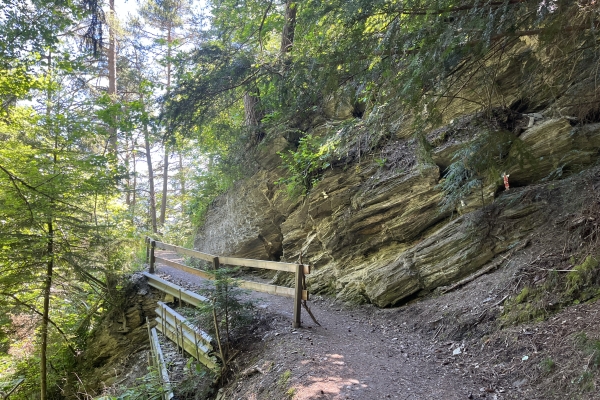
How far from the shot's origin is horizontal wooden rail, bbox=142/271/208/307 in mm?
7131

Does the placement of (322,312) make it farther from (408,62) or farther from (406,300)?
(408,62)

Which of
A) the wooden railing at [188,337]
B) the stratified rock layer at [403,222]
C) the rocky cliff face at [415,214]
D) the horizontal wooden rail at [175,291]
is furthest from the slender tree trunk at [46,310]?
the rocky cliff face at [415,214]

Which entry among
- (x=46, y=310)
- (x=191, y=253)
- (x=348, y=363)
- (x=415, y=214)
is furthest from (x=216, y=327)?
(x=46, y=310)

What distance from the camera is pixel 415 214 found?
296 inches

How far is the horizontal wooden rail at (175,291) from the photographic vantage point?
23.4 feet

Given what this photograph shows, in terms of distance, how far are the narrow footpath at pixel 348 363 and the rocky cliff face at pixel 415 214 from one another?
1179 millimetres

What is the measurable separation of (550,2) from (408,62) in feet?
4.85

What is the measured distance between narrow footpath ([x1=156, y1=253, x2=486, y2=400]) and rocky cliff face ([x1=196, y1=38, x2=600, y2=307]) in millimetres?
1179

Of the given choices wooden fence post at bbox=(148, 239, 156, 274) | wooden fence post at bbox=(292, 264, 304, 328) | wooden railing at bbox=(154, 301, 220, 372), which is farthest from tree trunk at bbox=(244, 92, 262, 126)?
wooden fence post at bbox=(292, 264, 304, 328)

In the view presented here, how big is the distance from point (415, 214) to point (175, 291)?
6.37 metres

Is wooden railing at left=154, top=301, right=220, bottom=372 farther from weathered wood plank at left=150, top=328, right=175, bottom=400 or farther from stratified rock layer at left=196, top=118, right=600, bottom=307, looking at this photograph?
stratified rock layer at left=196, top=118, right=600, bottom=307

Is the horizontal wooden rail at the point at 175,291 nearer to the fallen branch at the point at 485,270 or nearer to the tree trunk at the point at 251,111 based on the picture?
the fallen branch at the point at 485,270

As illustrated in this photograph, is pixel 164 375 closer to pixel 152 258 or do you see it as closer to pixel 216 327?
pixel 216 327

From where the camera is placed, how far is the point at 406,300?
6.75 metres
